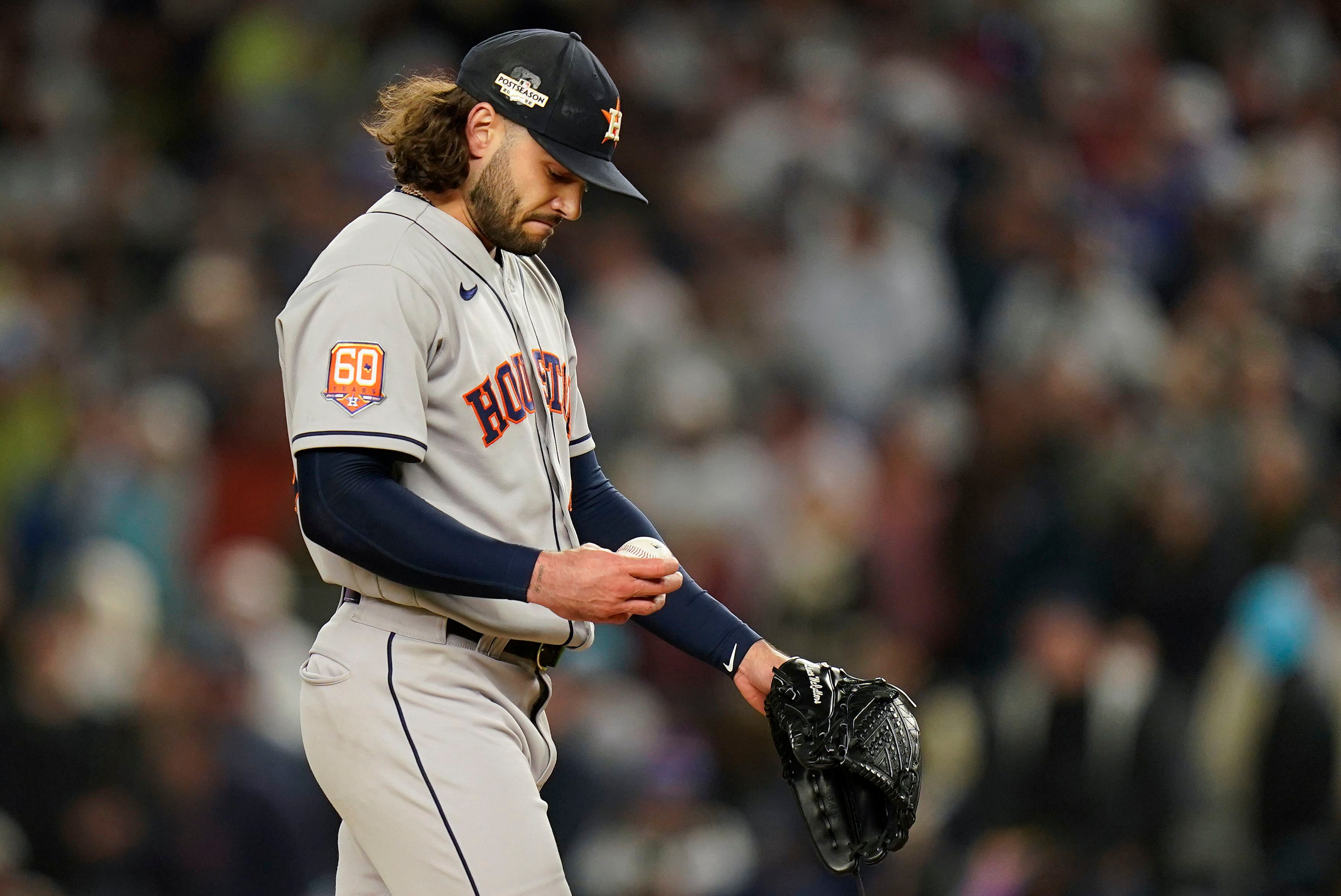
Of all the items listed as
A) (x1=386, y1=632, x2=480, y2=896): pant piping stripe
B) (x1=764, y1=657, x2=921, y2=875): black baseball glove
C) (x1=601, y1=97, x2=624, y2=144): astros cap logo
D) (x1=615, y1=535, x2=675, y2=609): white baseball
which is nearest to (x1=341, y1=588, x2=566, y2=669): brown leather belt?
(x1=386, y1=632, x2=480, y2=896): pant piping stripe

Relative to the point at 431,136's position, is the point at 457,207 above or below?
below

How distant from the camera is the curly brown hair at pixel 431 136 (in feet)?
9.12

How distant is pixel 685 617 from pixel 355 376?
0.72 m

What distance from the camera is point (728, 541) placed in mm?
7102

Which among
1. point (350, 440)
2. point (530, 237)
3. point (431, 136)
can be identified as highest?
point (431, 136)

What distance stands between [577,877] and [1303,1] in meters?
6.42

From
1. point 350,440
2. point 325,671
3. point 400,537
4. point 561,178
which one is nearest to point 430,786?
point 325,671

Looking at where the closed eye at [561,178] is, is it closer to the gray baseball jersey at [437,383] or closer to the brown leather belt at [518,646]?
the gray baseball jersey at [437,383]

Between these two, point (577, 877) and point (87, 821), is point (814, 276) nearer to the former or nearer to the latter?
point (577, 877)

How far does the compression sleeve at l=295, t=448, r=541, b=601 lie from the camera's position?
8.09 feet

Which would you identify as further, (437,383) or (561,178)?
(561,178)

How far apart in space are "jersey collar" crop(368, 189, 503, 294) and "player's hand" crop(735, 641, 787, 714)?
0.72 m

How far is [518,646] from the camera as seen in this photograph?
2777 mm

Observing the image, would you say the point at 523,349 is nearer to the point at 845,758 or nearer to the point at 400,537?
the point at 400,537
